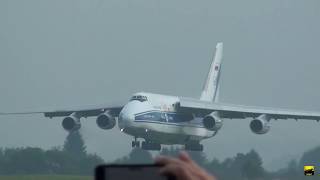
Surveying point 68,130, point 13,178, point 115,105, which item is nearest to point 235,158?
point 13,178

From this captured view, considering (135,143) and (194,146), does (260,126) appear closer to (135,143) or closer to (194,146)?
(194,146)

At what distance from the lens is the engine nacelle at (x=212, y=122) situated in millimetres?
54562

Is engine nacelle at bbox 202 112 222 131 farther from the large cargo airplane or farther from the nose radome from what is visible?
the nose radome

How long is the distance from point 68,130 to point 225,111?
9498 mm

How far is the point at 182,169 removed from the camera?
3455 mm

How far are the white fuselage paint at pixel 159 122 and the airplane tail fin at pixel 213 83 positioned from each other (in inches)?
216

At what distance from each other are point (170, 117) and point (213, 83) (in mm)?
8686

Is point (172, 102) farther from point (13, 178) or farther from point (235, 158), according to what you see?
point (13, 178)

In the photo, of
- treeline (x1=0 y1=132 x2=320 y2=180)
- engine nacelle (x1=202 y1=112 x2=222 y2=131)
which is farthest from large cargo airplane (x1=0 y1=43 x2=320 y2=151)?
treeline (x1=0 y1=132 x2=320 y2=180)

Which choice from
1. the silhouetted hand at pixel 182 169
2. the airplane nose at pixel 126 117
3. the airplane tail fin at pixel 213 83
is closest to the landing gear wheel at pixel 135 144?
the airplane nose at pixel 126 117

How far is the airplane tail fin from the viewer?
207ft

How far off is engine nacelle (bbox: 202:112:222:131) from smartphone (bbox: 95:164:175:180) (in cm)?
5075

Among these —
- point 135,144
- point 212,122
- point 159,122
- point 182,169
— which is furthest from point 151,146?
point 182,169

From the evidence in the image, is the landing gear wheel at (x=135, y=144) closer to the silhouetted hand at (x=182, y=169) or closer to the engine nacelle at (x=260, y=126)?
the engine nacelle at (x=260, y=126)
